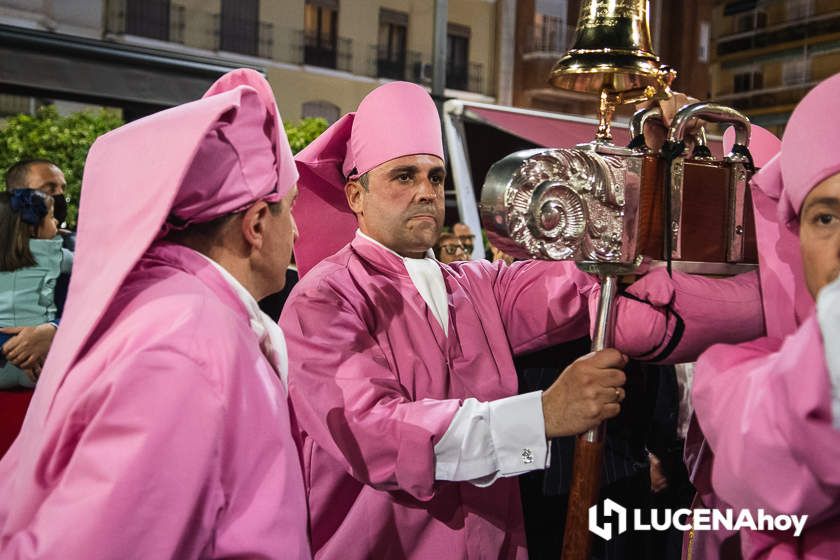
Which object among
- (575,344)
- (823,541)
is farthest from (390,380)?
(823,541)

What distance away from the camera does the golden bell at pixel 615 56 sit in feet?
6.00

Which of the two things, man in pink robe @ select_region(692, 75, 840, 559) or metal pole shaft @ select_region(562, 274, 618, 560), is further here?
metal pole shaft @ select_region(562, 274, 618, 560)

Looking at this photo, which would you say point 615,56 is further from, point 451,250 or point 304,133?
point 304,133

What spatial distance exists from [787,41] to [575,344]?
3925mm

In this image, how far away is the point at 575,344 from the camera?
2713mm

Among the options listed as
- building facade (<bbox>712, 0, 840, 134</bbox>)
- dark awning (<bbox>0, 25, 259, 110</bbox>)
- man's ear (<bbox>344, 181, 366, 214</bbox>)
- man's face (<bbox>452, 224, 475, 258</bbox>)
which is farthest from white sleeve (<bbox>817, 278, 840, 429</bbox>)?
dark awning (<bbox>0, 25, 259, 110</bbox>)

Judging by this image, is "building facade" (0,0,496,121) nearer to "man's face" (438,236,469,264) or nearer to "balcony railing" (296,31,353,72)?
"balcony railing" (296,31,353,72)

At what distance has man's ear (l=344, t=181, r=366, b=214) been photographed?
260 cm

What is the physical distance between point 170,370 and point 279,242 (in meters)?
0.46

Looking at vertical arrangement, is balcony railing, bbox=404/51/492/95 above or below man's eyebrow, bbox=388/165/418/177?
above

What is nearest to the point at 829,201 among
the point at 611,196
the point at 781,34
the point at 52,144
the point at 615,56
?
the point at 611,196

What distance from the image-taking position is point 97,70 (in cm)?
710

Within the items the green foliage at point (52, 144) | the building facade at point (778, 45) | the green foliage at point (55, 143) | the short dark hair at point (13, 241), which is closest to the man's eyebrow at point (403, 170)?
the building facade at point (778, 45)

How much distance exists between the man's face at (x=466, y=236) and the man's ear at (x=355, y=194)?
156 inches
